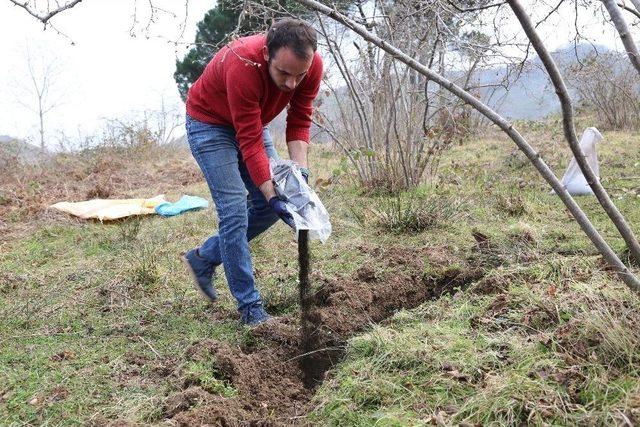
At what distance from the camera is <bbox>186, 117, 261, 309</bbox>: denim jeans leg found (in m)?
3.13

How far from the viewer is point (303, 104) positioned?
11.2ft

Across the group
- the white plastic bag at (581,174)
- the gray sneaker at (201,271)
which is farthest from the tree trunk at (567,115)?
the white plastic bag at (581,174)

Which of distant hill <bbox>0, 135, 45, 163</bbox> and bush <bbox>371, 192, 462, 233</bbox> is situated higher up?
distant hill <bbox>0, 135, 45, 163</bbox>

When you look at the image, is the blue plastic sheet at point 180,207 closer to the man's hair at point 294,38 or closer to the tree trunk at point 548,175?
the man's hair at point 294,38

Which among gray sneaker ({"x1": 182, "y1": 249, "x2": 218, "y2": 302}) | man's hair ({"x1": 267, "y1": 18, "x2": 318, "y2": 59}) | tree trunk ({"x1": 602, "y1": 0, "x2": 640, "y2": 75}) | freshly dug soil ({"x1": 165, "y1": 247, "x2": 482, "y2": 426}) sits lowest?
freshly dug soil ({"x1": 165, "y1": 247, "x2": 482, "y2": 426})

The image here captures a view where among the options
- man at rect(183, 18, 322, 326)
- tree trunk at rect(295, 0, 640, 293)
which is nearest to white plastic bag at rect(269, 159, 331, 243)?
man at rect(183, 18, 322, 326)

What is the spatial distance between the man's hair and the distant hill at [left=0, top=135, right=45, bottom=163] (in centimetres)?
1003

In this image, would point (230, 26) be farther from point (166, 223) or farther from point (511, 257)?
point (511, 257)

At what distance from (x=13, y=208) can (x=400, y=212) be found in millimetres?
5343

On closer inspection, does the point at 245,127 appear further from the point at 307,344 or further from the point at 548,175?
the point at 548,175

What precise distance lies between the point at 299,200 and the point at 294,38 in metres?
0.86

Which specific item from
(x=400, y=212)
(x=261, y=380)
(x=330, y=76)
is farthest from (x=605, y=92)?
(x=261, y=380)

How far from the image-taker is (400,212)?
4844 mm

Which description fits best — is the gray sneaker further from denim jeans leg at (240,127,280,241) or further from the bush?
the bush
